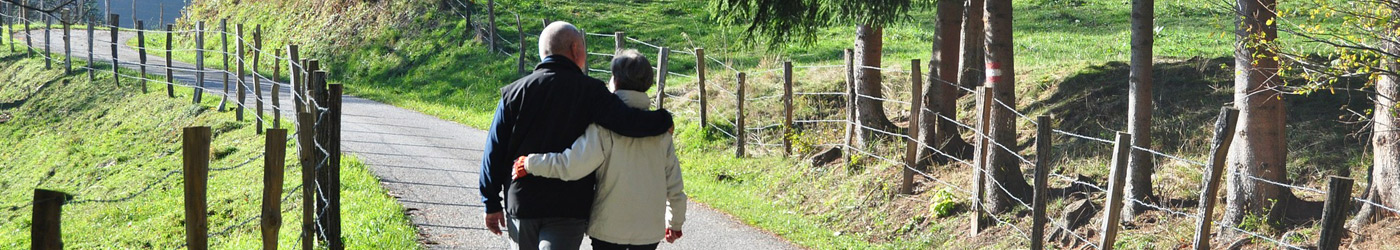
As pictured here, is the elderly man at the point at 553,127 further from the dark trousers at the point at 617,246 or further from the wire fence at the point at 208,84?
the wire fence at the point at 208,84

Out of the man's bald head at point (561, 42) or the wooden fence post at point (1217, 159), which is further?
the wooden fence post at point (1217, 159)

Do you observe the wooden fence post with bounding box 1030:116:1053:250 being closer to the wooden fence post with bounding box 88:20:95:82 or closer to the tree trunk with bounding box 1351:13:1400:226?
the tree trunk with bounding box 1351:13:1400:226

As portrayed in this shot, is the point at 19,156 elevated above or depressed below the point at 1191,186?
below

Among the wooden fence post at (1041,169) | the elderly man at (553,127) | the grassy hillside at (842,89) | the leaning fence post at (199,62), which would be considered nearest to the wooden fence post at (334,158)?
the elderly man at (553,127)

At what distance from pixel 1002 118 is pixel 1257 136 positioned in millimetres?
1736

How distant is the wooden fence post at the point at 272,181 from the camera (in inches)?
215

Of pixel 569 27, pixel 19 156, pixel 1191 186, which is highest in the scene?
pixel 569 27

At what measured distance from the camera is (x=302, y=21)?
30016 millimetres

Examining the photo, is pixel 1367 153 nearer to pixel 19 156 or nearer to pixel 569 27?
pixel 569 27

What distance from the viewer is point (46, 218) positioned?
3588 millimetres

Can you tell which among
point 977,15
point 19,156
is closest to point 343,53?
point 19,156

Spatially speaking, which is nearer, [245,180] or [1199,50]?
[245,180]

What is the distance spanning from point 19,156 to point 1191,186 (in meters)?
17.7

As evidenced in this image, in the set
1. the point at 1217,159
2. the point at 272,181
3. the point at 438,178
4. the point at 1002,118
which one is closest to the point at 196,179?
the point at 272,181
